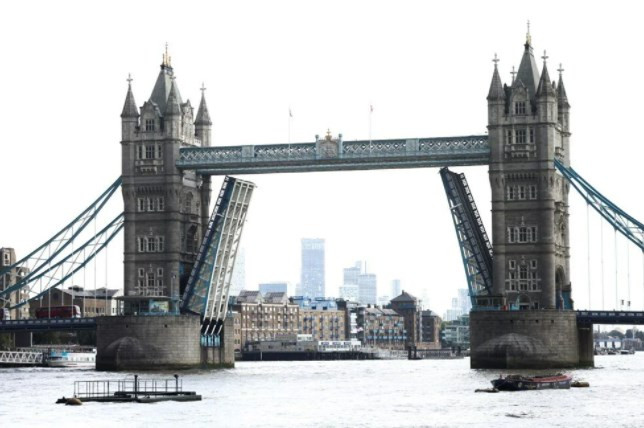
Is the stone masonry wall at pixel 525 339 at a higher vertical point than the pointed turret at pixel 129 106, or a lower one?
lower

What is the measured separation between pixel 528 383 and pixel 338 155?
137 feet

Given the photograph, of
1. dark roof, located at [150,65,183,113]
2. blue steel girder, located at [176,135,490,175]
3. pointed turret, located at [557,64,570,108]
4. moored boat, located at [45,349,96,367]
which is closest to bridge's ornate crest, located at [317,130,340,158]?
blue steel girder, located at [176,135,490,175]

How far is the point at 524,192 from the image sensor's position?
145 meters

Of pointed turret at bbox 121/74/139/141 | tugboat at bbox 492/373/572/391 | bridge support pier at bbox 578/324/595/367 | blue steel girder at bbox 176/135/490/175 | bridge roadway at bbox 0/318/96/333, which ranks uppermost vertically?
pointed turret at bbox 121/74/139/141

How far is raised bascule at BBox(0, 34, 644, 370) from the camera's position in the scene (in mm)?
143750

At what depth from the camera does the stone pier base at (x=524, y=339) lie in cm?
13912

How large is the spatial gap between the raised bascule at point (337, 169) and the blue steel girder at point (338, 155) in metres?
0.13

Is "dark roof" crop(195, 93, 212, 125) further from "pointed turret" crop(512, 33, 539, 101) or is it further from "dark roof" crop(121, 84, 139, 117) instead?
"pointed turret" crop(512, 33, 539, 101)

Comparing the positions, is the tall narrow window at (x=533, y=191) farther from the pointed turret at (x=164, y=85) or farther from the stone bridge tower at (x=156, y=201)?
the pointed turret at (x=164, y=85)

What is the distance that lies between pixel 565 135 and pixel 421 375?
27.8 m

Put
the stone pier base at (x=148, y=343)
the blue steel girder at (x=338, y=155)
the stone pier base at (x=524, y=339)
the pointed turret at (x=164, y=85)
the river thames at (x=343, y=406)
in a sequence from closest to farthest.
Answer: the river thames at (x=343, y=406), the stone pier base at (x=524, y=339), the blue steel girder at (x=338, y=155), the stone pier base at (x=148, y=343), the pointed turret at (x=164, y=85)

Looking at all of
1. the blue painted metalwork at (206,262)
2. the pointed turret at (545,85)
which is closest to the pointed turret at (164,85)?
the blue painted metalwork at (206,262)

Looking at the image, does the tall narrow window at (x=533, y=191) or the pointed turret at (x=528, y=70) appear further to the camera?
the pointed turret at (x=528, y=70)

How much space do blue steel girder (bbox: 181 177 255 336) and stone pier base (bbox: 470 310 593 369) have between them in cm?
2713
